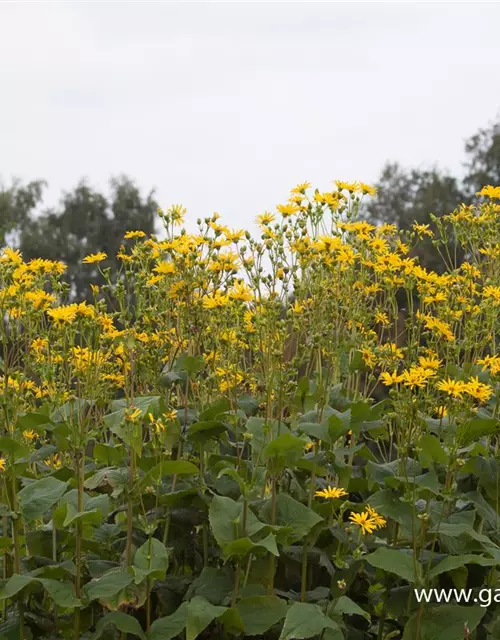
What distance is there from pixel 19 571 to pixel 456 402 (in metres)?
2.19

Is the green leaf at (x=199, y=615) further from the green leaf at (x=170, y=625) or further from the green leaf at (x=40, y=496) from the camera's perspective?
the green leaf at (x=40, y=496)

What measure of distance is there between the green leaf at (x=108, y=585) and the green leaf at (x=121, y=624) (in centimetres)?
9

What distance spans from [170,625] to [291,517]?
723 mm

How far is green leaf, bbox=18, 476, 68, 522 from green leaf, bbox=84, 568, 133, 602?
0.41m

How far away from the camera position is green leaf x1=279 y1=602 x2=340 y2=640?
13.0ft

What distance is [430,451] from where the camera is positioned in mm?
4340

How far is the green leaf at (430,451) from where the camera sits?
14.1 feet

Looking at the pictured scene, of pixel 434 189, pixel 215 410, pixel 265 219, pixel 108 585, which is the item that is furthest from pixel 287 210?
pixel 434 189

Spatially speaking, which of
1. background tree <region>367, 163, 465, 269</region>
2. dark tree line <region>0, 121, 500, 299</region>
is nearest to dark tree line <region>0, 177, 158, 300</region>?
dark tree line <region>0, 121, 500, 299</region>

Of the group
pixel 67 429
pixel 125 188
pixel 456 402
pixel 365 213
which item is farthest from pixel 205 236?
pixel 125 188

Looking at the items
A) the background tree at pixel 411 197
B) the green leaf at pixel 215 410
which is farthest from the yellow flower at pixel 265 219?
the background tree at pixel 411 197

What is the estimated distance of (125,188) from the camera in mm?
44625

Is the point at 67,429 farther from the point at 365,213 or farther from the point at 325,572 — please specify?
the point at 365,213

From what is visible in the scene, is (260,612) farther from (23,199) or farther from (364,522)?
(23,199)
